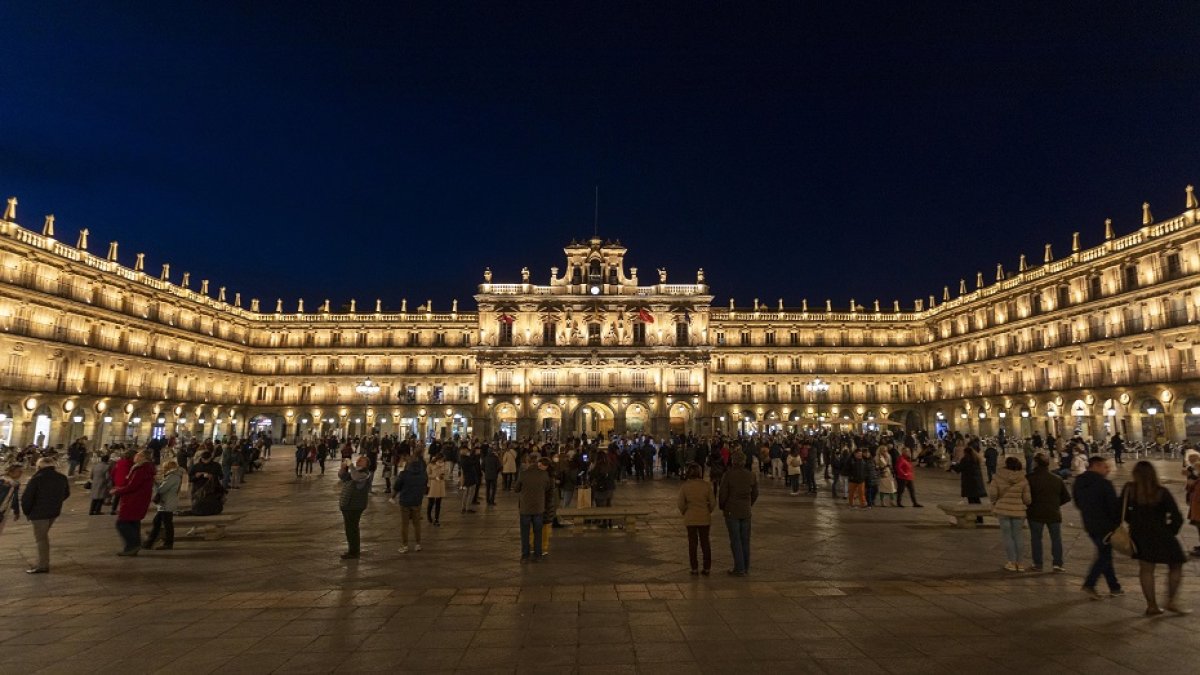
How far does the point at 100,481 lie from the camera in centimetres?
1443

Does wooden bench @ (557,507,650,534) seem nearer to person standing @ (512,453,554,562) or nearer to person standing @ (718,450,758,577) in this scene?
person standing @ (512,453,554,562)

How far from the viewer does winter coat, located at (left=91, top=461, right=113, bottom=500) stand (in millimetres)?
14359

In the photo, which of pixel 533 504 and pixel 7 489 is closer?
pixel 7 489

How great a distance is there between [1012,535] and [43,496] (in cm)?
1305

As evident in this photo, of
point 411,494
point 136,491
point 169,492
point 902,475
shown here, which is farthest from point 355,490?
point 902,475

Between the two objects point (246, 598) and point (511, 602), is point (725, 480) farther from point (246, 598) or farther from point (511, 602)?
point (246, 598)

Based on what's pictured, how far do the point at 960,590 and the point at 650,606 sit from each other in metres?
3.77

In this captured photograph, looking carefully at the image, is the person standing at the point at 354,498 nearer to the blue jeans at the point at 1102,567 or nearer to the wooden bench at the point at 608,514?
the wooden bench at the point at 608,514

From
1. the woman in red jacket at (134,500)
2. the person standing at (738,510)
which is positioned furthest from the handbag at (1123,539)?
the woman in red jacket at (134,500)

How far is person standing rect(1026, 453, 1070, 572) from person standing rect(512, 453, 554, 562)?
21.5 ft

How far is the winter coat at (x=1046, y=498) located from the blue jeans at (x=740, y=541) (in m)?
3.78

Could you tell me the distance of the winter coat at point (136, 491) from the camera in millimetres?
9508

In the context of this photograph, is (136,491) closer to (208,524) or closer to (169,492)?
(169,492)

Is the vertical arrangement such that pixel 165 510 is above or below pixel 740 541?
above
